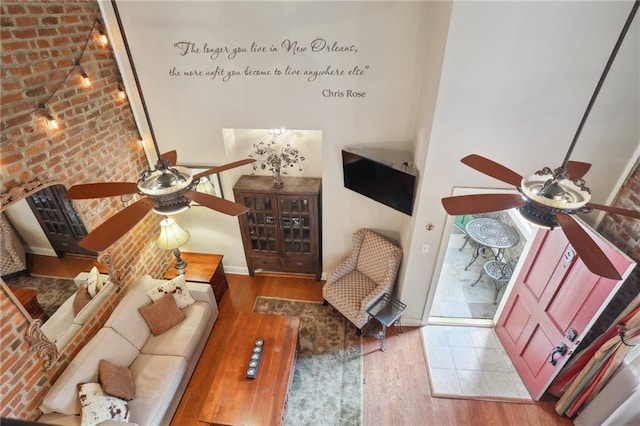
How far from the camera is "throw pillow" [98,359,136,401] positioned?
2.92 m

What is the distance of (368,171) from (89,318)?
3157 mm

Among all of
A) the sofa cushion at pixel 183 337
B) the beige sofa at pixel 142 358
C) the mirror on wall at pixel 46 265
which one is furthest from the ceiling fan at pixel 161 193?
the sofa cushion at pixel 183 337

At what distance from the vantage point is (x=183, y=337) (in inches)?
139

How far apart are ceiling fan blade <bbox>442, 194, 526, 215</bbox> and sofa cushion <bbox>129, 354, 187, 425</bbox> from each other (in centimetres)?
Answer: 303

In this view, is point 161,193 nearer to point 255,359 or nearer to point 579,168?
point 255,359

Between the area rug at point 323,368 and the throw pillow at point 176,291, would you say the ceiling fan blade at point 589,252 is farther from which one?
the throw pillow at point 176,291

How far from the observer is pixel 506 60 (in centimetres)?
247

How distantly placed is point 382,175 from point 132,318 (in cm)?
299

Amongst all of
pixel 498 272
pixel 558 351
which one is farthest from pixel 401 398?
pixel 498 272

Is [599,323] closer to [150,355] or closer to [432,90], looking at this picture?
[432,90]

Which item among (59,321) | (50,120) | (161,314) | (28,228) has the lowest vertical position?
(161,314)

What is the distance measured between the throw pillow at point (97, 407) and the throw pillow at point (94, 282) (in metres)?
0.88

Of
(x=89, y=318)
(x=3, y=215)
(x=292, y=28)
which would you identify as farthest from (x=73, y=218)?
(x=292, y=28)

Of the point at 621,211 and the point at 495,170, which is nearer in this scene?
the point at 621,211
